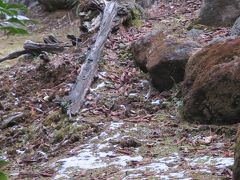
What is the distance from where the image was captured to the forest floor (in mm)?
3496

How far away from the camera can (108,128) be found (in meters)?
4.59

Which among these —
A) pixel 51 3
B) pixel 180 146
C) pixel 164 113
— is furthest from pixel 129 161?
pixel 51 3

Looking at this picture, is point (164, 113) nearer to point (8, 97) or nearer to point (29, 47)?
point (8, 97)

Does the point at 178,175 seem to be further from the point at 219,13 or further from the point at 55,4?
the point at 55,4

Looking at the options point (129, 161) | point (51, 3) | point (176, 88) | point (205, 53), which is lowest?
point (129, 161)

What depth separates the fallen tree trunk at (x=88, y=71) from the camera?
529 cm

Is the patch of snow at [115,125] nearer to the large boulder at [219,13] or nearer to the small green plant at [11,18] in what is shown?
the large boulder at [219,13]

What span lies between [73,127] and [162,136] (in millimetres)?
1170

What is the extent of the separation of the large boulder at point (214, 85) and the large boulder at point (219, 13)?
268cm

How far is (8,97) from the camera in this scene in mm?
6621

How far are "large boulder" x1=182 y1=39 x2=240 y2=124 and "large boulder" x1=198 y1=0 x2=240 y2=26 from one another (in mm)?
2677

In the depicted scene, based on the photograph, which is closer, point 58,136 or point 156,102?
point 58,136

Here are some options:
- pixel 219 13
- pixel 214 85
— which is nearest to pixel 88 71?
pixel 214 85

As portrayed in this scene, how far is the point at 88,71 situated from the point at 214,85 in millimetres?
2264
